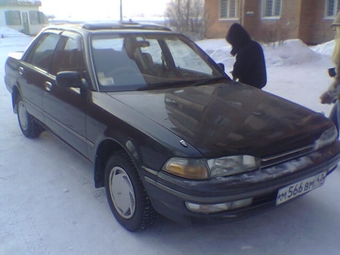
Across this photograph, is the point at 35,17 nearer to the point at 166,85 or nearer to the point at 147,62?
the point at 147,62

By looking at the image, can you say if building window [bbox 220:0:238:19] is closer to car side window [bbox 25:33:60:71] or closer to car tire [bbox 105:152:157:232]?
car side window [bbox 25:33:60:71]

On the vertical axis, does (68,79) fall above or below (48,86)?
above

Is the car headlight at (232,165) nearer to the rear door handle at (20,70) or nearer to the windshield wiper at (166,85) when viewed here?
the windshield wiper at (166,85)

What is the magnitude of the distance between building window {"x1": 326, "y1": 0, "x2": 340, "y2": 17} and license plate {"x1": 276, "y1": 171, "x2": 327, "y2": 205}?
15.7m

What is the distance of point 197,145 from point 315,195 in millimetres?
1708

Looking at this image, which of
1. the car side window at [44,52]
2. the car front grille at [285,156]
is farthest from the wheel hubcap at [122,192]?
the car side window at [44,52]

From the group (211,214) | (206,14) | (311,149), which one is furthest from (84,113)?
(206,14)

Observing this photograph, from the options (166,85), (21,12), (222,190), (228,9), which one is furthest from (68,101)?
(21,12)

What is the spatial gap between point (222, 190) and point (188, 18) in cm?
A: 1862

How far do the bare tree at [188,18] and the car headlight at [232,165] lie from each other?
17.8 meters

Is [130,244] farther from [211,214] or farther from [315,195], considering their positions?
[315,195]

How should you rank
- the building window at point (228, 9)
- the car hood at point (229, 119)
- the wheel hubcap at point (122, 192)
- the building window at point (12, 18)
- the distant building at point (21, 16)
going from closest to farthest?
the car hood at point (229, 119)
the wheel hubcap at point (122, 192)
the building window at point (228, 9)
the building window at point (12, 18)
the distant building at point (21, 16)

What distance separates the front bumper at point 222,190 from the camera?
2293 millimetres

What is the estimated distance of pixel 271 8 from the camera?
61.3ft
